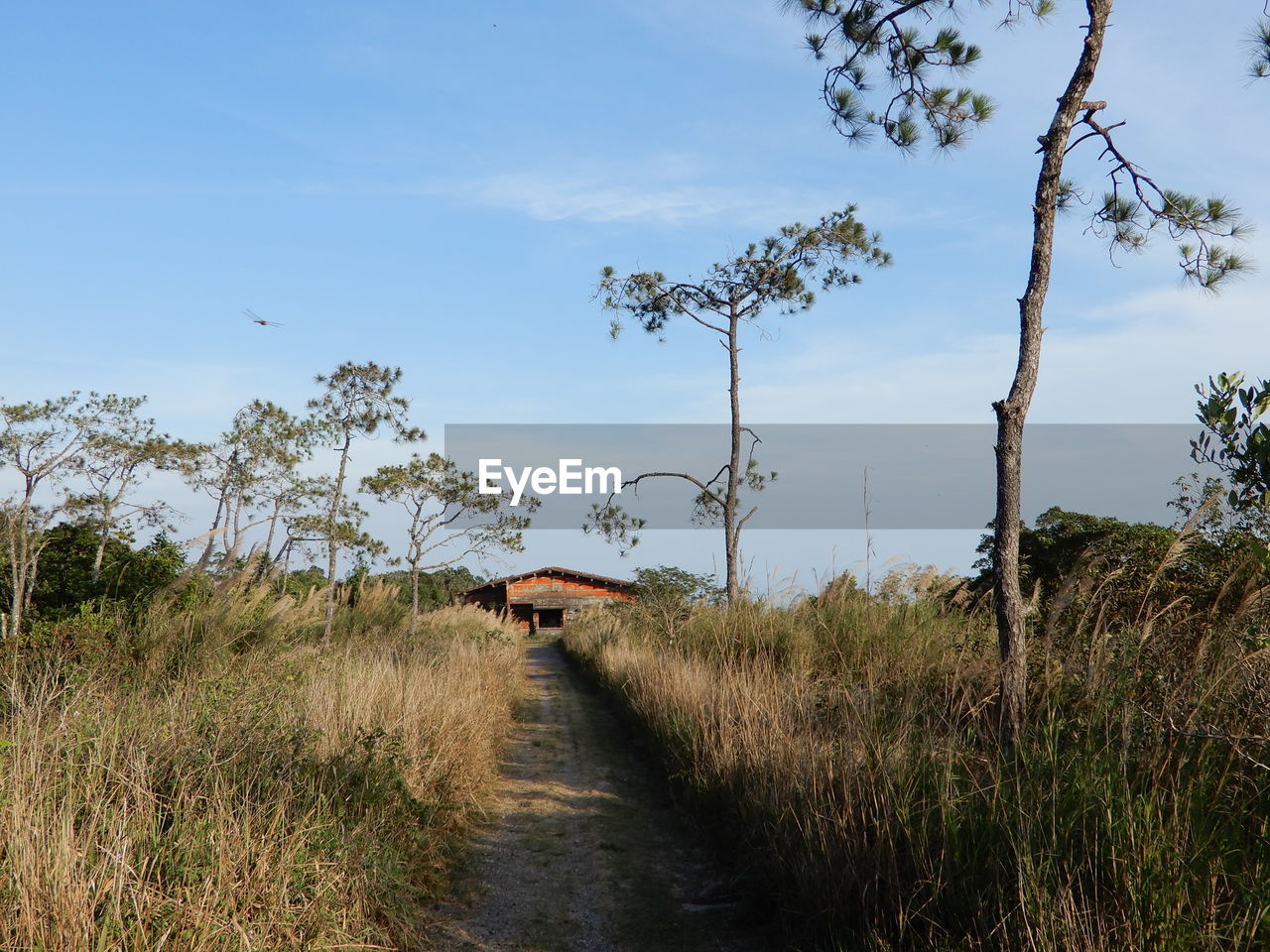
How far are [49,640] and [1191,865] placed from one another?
9830 millimetres

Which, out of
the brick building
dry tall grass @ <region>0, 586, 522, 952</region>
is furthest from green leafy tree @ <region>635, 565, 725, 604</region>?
the brick building

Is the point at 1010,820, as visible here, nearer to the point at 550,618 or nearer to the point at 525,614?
the point at 525,614

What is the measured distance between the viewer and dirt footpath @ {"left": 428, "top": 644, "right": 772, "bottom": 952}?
4.68 m

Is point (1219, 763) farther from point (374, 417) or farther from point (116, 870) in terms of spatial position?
point (374, 417)

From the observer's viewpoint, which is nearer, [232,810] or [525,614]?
[232,810]

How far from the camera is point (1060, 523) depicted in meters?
10.1

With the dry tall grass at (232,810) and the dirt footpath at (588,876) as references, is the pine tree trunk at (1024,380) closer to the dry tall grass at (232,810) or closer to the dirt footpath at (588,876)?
the dirt footpath at (588,876)

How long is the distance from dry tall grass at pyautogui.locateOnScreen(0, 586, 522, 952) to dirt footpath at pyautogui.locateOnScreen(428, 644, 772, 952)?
36 cm

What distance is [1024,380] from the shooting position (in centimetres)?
611

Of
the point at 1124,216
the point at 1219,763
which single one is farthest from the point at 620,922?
the point at 1124,216

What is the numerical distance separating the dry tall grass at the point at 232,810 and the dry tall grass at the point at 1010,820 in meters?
2.09

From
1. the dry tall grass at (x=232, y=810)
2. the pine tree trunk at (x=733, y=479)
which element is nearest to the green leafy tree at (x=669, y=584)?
the pine tree trunk at (x=733, y=479)

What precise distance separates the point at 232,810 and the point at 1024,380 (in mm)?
5563

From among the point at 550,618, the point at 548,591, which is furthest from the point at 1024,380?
the point at 550,618
